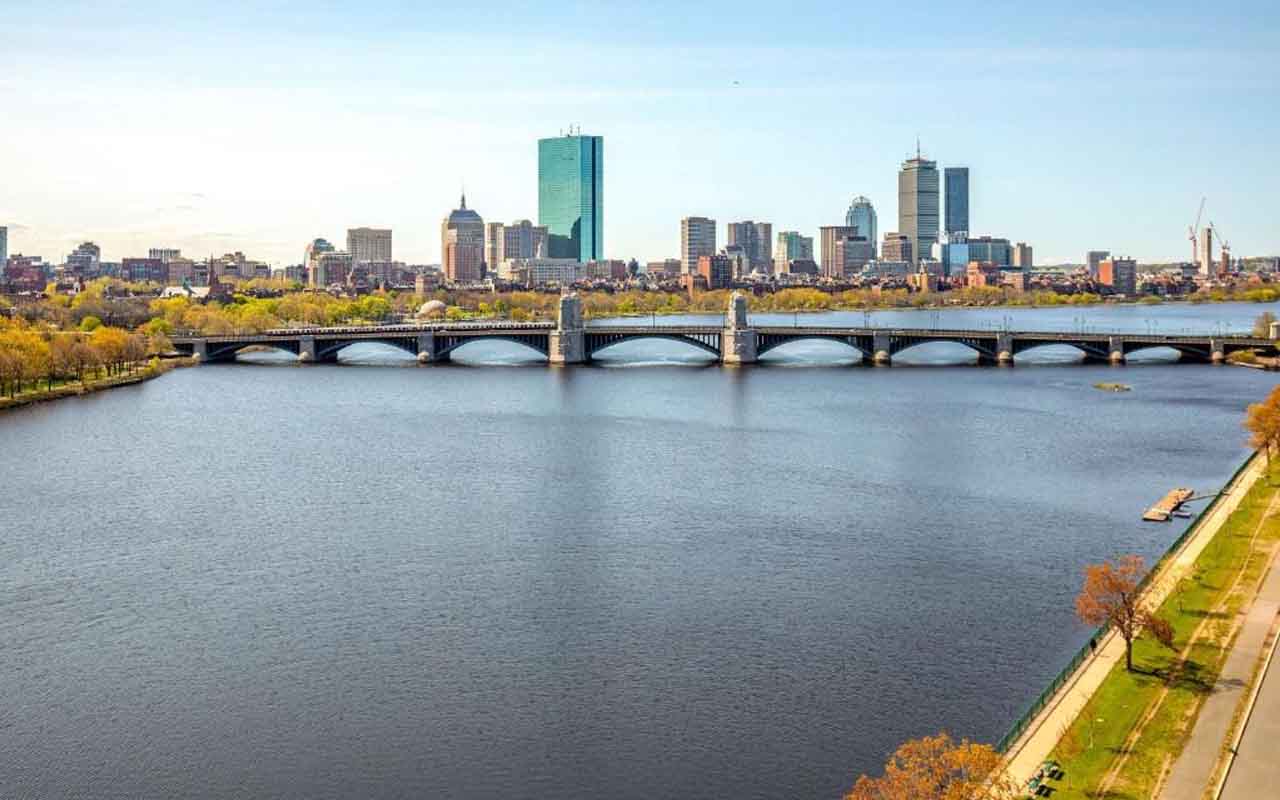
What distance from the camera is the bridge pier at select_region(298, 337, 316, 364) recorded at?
11138cm

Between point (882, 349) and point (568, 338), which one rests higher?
point (568, 338)

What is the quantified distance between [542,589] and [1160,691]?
1554cm

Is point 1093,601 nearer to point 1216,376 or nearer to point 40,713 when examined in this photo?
point 40,713

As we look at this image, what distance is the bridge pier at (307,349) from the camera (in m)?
111

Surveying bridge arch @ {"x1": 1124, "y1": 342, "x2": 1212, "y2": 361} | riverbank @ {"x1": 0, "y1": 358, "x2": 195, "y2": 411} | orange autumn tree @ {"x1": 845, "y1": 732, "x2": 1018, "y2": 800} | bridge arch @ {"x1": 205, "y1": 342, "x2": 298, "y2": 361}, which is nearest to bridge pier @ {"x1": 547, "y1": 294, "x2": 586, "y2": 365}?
bridge arch @ {"x1": 205, "y1": 342, "x2": 298, "y2": 361}

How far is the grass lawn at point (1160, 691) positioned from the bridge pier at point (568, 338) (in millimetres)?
75438

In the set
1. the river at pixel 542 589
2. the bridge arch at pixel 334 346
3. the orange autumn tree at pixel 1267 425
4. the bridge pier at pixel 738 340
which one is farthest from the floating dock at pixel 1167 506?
the bridge arch at pixel 334 346

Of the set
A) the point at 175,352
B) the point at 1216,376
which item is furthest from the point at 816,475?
the point at 175,352

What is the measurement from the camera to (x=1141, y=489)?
4859 cm

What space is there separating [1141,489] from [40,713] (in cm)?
3685

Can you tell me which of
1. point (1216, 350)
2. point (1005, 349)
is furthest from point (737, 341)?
point (1216, 350)

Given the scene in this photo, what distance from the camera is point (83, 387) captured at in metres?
83.1

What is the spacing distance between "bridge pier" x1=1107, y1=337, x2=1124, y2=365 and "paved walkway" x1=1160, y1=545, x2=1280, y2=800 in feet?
252

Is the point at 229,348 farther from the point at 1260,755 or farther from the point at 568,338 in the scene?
the point at 1260,755
